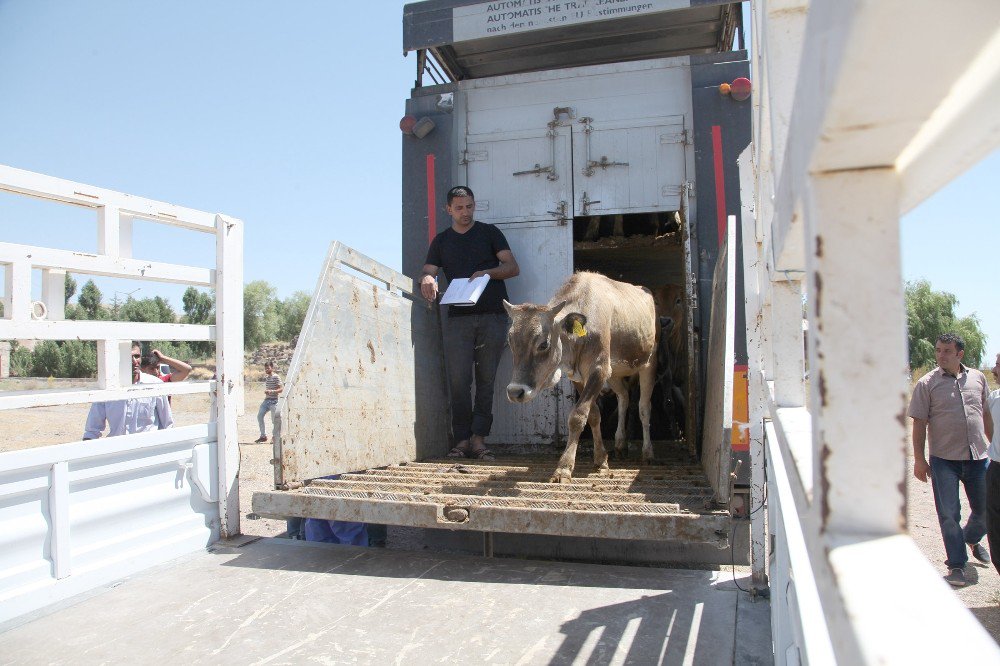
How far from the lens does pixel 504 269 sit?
6344 millimetres

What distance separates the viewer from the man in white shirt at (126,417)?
560 centimetres

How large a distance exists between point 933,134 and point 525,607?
3.04 m

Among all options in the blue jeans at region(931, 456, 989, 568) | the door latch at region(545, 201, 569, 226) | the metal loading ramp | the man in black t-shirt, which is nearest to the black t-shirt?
the man in black t-shirt

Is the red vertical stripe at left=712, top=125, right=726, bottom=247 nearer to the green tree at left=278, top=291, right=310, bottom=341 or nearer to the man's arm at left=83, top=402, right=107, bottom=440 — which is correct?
the man's arm at left=83, top=402, right=107, bottom=440

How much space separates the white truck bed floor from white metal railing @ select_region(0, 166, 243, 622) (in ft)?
0.59

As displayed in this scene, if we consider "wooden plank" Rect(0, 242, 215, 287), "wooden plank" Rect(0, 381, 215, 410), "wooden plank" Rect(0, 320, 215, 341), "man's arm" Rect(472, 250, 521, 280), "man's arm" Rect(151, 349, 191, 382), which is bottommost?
"wooden plank" Rect(0, 381, 215, 410)

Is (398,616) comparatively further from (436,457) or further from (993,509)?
(993,509)

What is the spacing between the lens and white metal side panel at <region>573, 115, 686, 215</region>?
258 inches

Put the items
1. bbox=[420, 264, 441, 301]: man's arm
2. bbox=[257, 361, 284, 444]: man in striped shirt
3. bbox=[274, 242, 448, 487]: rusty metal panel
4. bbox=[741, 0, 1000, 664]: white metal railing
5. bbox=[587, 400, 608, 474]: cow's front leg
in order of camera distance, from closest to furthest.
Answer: bbox=[741, 0, 1000, 664]: white metal railing
bbox=[274, 242, 448, 487]: rusty metal panel
bbox=[587, 400, 608, 474]: cow's front leg
bbox=[420, 264, 441, 301]: man's arm
bbox=[257, 361, 284, 444]: man in striped shirt

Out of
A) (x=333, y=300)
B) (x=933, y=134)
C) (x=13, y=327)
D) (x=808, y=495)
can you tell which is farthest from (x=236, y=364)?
(x=933, y=134)

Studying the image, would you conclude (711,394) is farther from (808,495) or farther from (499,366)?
(808,495)

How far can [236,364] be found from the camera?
14.6 feet

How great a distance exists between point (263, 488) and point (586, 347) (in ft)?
20.5

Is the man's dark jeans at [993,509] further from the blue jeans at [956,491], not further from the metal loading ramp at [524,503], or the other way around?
the metal loading ramp at [524,503]
